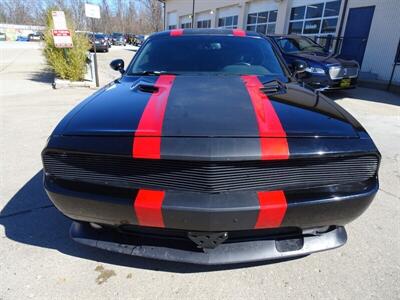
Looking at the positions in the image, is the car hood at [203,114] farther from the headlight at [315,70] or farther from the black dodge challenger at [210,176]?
the headlight at [315,70]

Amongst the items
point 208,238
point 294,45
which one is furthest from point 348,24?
point 208,238

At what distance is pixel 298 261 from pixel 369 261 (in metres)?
0.51

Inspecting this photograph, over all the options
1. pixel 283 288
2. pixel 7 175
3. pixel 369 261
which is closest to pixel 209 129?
pixel 283 288

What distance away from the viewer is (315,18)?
13.7 meters

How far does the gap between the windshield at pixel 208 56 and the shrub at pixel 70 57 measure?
7234 mm

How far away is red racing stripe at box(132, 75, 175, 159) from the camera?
1542mm

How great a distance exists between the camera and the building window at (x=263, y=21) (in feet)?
54.6

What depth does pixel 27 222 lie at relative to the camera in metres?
2.55

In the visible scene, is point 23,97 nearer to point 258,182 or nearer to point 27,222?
point 27,222

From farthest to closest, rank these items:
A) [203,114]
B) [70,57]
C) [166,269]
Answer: [70,57] → [166,269] → [203,114]

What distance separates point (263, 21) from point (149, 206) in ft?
59.2

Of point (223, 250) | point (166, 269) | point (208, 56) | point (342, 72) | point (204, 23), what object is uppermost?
point (204, 23)

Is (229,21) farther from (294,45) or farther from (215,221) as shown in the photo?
(215,221)

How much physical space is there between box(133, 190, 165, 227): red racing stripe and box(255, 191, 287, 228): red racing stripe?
50cm
